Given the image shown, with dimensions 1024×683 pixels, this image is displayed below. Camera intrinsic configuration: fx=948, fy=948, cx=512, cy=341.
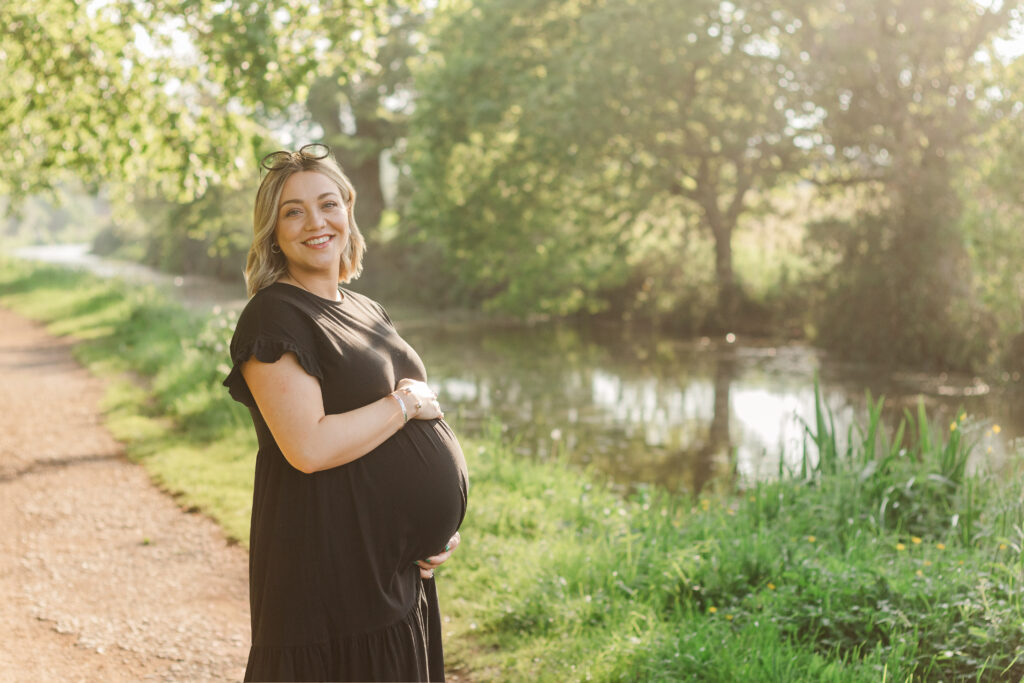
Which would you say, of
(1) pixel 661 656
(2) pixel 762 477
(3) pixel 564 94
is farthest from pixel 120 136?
(3) pixel 564 94

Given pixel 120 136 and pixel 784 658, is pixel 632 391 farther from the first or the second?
pixel 784 658

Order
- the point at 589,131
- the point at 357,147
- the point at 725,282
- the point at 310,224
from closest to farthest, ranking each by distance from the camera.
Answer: the point at 310,224 < the point at 589,131 < the point at 725,282 < the point at 357,147

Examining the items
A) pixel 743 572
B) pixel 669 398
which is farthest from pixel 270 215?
pixel 669 398

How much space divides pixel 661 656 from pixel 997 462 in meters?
3.34

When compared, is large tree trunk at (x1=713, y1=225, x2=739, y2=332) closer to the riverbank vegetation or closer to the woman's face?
the riverbank vegetation

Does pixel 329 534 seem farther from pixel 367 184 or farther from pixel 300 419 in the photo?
pixel 367 184

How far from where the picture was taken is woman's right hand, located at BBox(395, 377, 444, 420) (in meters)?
2.66

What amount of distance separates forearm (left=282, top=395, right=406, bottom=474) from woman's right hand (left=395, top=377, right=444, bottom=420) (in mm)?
62

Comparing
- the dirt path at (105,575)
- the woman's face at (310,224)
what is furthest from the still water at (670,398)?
the woman's face at (310,224)

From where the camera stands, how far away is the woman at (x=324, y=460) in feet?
8.01

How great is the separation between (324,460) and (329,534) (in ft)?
0.75

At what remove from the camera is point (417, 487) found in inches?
107

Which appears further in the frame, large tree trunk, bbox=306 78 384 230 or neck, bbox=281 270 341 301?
large tree trunk, bbox=306 78 384 230

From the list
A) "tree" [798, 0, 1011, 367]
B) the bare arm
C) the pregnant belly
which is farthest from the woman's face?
"tree" [798, 0, 1011, 367]
